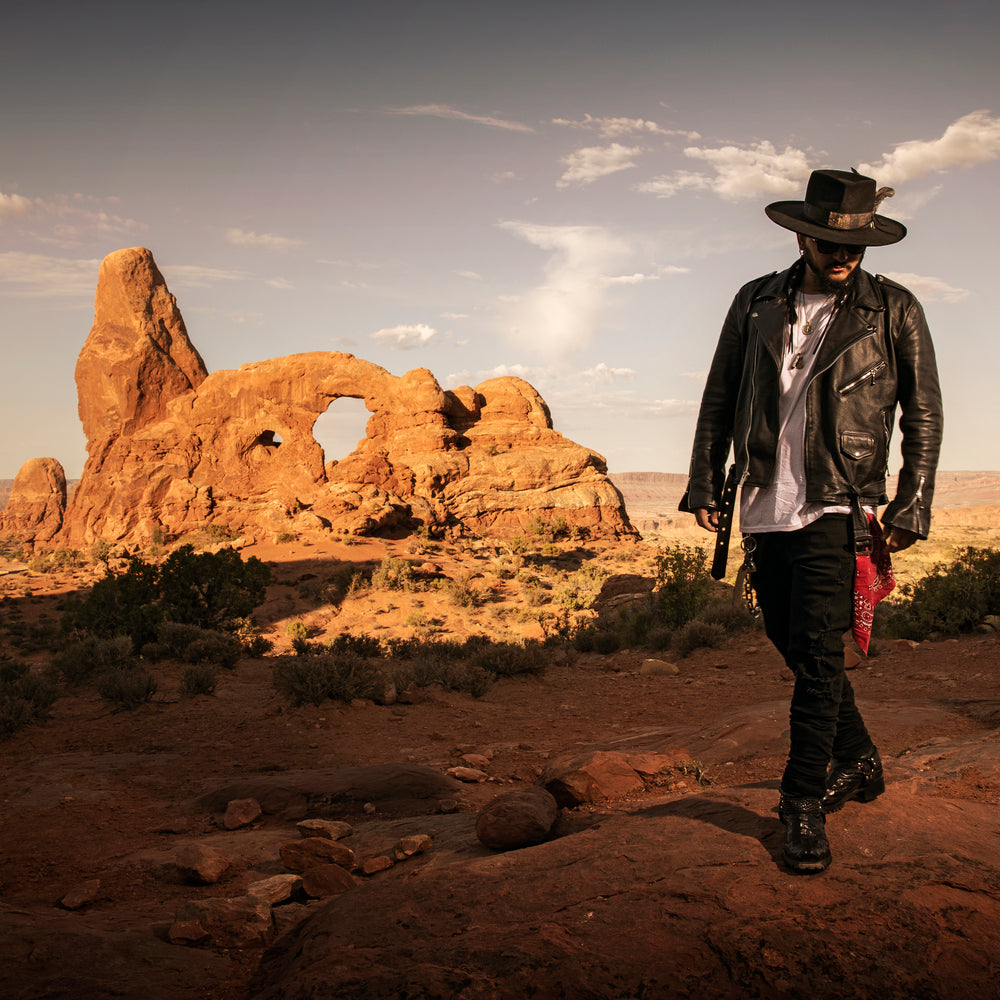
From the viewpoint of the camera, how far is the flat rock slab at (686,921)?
1.92m

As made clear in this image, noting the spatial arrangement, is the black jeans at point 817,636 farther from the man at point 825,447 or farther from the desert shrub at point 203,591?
the desert shrub at point 203,591

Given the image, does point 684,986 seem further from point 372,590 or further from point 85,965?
point 372,590

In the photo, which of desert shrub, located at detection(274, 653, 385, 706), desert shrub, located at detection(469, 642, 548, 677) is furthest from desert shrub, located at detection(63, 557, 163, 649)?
desert shrub, located at detection(469, 642, 548, 677)

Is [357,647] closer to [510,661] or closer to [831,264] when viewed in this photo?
[510,661]

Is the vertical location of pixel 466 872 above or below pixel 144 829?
above

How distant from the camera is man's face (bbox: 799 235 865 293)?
2713 mm

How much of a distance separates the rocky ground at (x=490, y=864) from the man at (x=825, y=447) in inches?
13.4

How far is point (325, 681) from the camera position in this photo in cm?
834

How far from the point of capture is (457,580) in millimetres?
22641

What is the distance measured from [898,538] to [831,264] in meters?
1.04

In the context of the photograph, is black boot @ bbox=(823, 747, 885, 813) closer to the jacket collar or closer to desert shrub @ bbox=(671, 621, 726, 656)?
the jacket collar

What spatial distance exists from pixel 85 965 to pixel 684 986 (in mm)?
1802

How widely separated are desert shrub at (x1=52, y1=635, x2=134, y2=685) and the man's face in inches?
386

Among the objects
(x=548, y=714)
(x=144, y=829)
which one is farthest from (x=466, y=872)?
(x=548, y=714)
